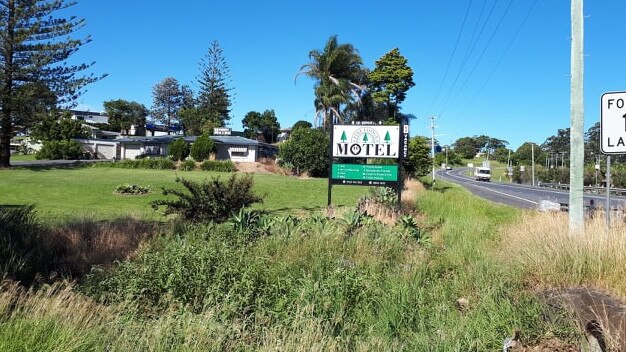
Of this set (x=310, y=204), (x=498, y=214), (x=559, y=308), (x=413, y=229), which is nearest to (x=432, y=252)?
(x=413, y=229)

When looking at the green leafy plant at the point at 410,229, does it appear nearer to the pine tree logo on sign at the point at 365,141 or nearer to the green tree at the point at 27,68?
the pine tree logo on sign at the point at 365,141

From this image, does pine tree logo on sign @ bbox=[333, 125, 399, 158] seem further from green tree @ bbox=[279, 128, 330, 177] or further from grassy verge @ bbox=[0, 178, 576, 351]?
green tree @ bbox=[279, 128, 330, 177]

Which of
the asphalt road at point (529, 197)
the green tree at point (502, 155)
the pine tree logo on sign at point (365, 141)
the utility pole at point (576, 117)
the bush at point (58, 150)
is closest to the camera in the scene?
Result: the utility pole at point (576, 117)

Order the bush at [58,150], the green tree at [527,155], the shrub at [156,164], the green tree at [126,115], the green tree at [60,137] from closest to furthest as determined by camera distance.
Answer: the shrub at [156,164] → the bush at [58,150] → the green tree at [60,137] → the green tree at [126,115] → the green tree at [527,155]

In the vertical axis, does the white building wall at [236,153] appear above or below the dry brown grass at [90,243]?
above

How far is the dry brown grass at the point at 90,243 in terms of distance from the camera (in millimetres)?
7930

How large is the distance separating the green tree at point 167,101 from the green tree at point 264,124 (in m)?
15.8

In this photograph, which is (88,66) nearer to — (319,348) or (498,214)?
(498,214)

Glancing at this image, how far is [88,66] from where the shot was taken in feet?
149

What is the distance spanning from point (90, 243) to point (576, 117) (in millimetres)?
8706

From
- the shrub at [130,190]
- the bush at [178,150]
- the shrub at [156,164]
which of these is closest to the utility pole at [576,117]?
the shrub at [130,190]

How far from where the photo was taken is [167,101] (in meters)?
118

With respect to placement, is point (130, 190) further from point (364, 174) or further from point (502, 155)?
point (502, 155)

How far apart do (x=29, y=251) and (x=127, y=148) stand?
59.4 metres
